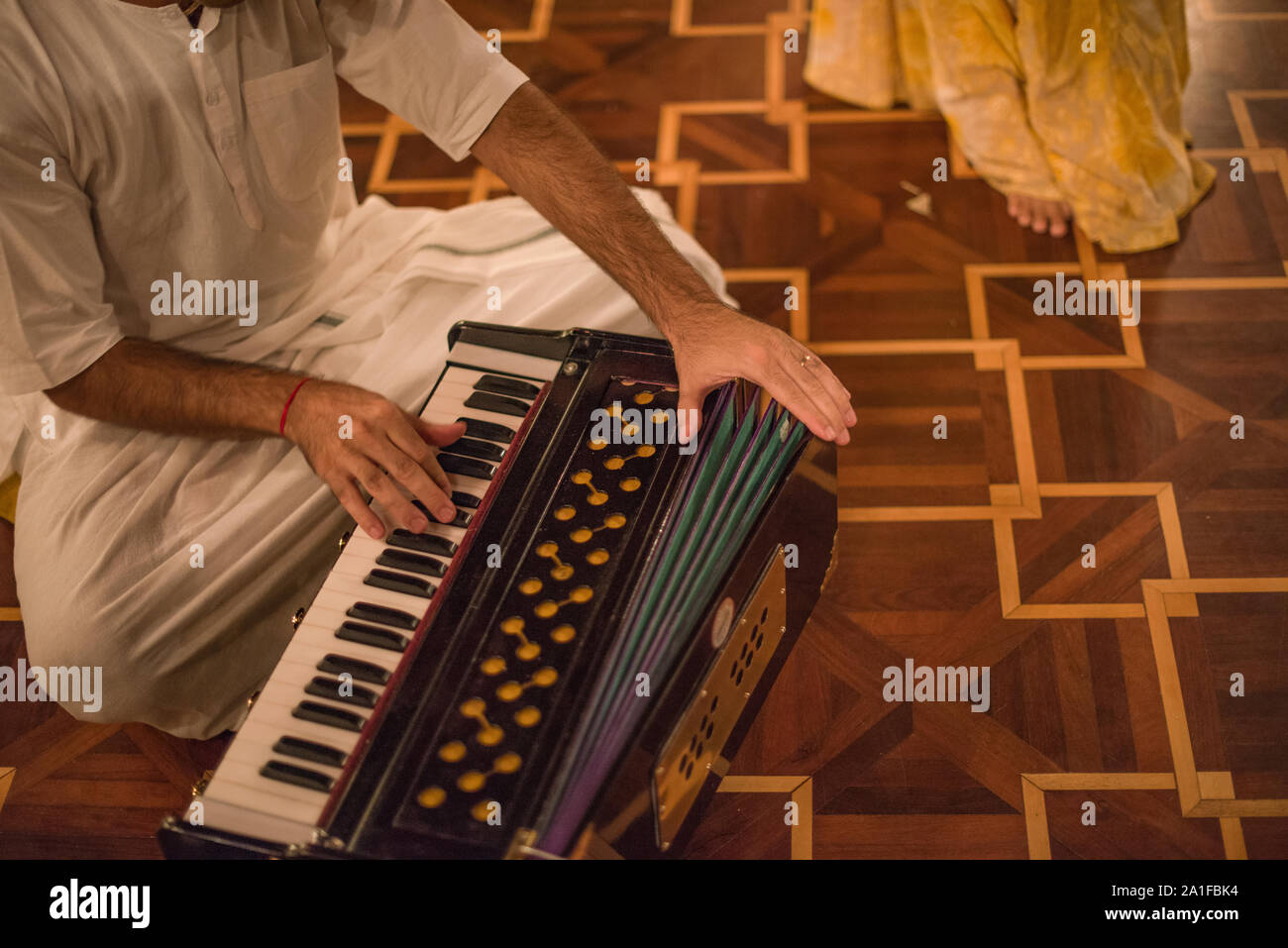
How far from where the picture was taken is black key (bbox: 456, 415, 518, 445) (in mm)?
1546

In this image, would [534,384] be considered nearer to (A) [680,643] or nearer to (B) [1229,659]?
(A) [680,643]

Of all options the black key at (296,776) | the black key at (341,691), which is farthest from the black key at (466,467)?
the black key at (296,776)

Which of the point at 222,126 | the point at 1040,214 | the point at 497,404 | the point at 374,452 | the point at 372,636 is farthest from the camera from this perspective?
the point at 1040,214

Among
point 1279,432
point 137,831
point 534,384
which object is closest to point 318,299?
point 534,384

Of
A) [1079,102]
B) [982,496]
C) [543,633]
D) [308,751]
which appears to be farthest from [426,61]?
[1079,102]

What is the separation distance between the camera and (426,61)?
1816mm

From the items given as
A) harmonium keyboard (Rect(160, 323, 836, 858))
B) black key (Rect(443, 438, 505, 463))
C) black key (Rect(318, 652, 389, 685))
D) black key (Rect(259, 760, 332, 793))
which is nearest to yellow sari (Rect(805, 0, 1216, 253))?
harmonium keyboard (Rect(160, 323, 836, 858))

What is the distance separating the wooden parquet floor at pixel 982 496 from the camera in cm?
182

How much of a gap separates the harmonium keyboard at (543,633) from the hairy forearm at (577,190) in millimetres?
141

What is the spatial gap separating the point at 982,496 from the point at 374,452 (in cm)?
115

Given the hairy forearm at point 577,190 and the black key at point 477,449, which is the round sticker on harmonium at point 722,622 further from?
the hairy forearm at point 577,190

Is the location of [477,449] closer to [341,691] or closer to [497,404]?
[497,404]

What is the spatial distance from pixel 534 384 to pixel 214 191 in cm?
56

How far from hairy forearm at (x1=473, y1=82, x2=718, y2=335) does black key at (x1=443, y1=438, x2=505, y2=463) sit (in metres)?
0.30
